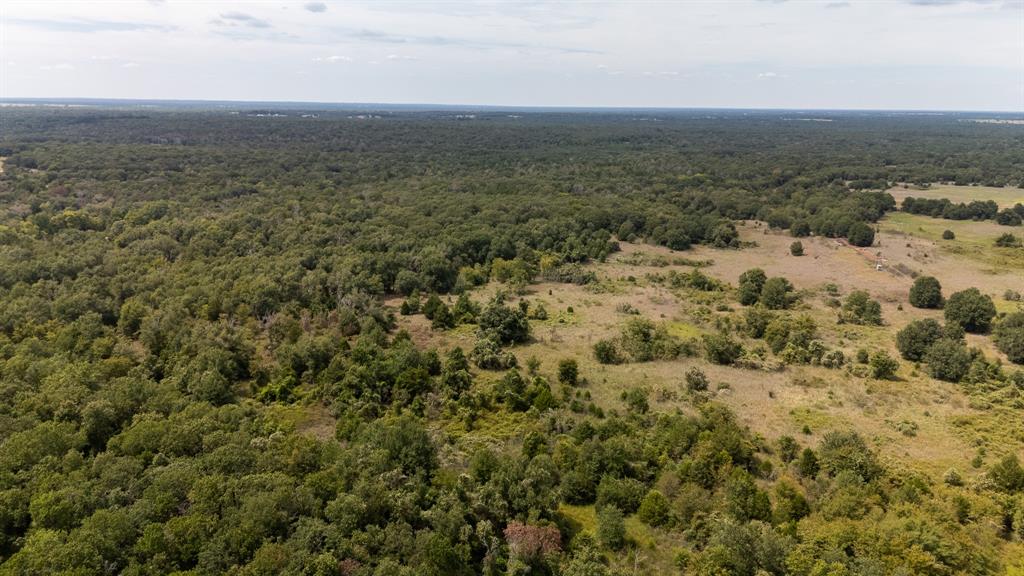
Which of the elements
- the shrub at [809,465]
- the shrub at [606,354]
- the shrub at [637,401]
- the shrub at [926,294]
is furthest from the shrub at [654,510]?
the shrub at [926,294]

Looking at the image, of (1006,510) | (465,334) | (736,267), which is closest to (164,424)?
(465,334)

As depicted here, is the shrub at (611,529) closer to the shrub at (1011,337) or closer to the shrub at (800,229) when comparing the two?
the shrub at (1011,337)

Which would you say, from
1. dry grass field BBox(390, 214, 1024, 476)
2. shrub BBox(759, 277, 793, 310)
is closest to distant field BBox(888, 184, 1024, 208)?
dry grass field BBox(390, 214, 1024, 476)

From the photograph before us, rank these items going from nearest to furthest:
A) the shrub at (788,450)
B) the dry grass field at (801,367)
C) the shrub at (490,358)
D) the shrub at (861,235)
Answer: the shrub at (788,450)
the dry grass field at (801,367)
the shrub at (490,358)
the shrub at (861,235)

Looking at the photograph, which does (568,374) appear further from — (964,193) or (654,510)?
(964,193)

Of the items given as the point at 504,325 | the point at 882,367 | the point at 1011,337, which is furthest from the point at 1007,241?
the point at 504,325

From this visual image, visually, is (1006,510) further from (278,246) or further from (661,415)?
(278,246)
